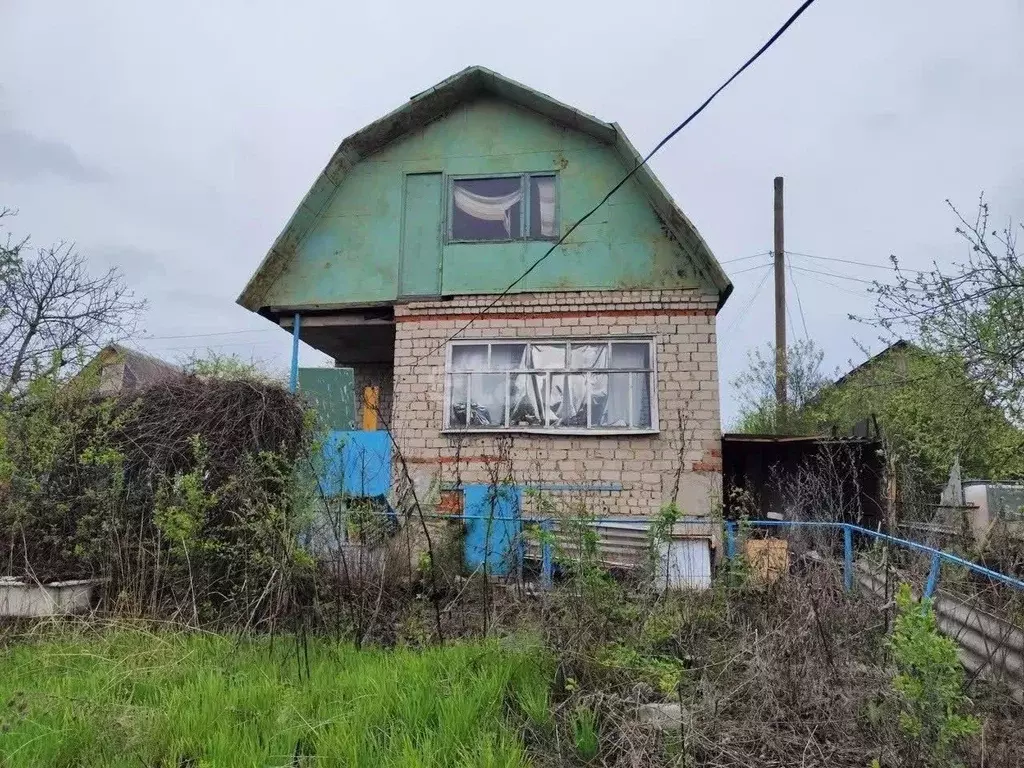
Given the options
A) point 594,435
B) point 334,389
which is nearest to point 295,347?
point 334,389

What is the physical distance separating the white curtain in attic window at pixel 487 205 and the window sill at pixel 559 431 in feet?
9.45

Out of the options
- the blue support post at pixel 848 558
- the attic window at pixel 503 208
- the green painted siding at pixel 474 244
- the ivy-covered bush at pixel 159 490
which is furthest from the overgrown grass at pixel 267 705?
the attic window at pixel 503 208

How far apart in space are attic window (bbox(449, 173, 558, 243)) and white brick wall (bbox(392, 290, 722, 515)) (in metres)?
0.99

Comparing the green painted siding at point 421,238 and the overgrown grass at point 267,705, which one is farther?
the green painted siding at point 421,238

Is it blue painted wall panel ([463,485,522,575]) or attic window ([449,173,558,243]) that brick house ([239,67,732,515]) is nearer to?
attic window ([449,173,558,243])

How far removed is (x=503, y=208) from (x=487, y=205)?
0.26 metres

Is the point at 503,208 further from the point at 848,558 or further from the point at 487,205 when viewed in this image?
the point at 848,558

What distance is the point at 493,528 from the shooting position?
8250mm

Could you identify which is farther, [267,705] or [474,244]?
[474,244]

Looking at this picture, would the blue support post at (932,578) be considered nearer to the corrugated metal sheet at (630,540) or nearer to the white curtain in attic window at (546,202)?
the corrugated metal sheet at (630,540)

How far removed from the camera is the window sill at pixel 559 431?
9219 millimetres

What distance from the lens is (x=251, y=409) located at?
6.36 m

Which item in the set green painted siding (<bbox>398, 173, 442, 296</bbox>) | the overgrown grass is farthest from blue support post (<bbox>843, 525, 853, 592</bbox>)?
green painted siding (<bbox>398, 173, 442, 296</bbox>)

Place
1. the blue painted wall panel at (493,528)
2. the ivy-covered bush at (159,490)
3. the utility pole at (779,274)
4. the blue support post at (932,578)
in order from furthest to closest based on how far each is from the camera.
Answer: the utility pole at (779,274)
the blue painted wall panel at (493,528)
the ivy-covered bush at (159,490)
the blue support post at (932,578)
